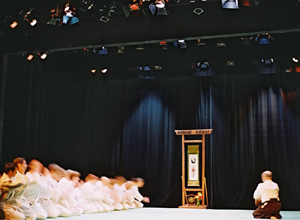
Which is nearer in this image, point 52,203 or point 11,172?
point 11,172

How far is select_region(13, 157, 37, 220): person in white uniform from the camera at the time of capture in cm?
439

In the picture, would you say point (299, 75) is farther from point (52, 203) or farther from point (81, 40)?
point (52, 203)

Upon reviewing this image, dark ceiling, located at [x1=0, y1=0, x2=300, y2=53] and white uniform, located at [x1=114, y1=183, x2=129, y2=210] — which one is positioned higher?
dark ceiling, located at [x1=0, y1=0, x2=300, y2=53]

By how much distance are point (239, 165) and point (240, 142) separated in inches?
21.8

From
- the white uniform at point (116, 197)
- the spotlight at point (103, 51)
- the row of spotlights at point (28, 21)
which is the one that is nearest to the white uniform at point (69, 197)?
the white uniform at point (116, 197)

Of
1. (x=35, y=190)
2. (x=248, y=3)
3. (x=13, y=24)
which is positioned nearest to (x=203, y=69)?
(x=248, y=3)

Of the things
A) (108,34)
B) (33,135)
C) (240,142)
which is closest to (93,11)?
(108,34)

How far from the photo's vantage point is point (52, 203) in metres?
5.66

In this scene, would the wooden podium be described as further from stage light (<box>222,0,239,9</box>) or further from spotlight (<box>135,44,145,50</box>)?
stage light (<box>222,0,239,9</box>)

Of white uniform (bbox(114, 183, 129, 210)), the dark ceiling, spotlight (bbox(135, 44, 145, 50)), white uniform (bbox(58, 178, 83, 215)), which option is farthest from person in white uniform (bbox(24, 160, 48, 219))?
spotlight (bbox(135, 44, 145, 50))

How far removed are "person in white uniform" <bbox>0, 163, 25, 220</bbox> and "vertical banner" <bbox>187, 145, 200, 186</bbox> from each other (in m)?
5.43

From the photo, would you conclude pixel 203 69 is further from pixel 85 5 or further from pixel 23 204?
pixel 23 204

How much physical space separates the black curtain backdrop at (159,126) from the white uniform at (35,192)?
12.3 feet

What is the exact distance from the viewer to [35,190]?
5.05m
